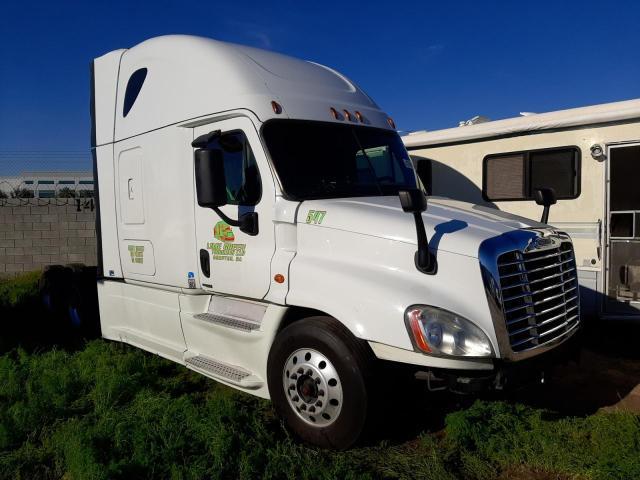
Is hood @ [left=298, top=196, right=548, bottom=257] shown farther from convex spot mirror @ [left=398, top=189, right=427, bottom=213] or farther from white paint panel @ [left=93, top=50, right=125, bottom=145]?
white paint panel @ [left=93, top=50, right=125, bottom=145]

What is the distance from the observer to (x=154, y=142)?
17.6 feet

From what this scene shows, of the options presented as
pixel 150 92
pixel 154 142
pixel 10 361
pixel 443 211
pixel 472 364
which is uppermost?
pixel 150 92

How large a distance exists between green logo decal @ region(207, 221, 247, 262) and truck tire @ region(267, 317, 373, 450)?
0.82 meters

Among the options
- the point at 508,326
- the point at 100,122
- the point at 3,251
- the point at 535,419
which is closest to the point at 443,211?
the point at 508,326

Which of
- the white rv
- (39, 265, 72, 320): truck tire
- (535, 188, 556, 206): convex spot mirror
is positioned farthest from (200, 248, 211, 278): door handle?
(39, 265, 72, 320): truck tire

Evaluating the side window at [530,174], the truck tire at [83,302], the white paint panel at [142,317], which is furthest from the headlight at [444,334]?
the truck tire at [83,302]

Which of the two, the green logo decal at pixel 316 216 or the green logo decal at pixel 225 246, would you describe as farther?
the green logo decal at pixel 225 246

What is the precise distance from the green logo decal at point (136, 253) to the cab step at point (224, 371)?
1.29m

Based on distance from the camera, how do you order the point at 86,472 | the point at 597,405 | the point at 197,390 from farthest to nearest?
1. the point at 197,390
2. the point at 597,405
3. the point at 86,472

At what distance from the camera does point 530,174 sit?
730cm

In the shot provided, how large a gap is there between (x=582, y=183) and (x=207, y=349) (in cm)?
509

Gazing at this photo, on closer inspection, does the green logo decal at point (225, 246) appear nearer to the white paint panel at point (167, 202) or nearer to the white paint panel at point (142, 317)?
the white paint panel at point (167, 202)

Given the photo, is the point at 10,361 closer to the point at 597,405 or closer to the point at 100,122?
the point at 100,122

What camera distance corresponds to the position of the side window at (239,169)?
438 centimetres
